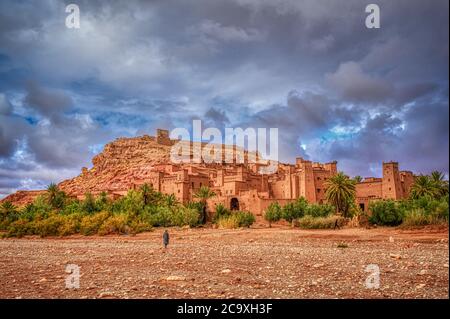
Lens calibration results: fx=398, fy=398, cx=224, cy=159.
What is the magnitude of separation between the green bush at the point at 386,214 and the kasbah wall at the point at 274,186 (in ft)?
52.2

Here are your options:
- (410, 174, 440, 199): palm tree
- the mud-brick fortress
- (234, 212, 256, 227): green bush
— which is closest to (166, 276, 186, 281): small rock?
(410, 174, 440, 199): palm tree

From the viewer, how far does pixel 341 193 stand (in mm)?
36594

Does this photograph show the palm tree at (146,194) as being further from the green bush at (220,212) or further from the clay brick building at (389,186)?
the clay brick building at (389,186)

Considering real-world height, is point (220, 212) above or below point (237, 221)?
above

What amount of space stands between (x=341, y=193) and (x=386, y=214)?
282 inches

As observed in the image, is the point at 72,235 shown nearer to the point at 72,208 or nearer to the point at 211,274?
the point at 72,208

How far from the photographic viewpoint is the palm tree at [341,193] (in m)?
36.6

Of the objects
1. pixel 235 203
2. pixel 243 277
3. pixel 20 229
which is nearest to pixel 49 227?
pixel 20 229

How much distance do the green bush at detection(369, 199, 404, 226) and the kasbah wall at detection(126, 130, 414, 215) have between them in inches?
627

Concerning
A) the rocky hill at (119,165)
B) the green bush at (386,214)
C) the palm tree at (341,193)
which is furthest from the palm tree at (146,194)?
the rocky hill at (119,165)

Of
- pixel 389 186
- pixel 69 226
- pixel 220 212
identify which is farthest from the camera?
pixel 389 186

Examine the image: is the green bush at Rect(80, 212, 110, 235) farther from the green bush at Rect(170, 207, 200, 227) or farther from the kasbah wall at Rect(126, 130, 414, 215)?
the kasbah wall at Rect(126, 130, 414, 215)

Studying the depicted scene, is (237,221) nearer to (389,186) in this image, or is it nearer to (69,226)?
(69,226)

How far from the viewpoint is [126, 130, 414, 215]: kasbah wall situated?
48844 millimetres
